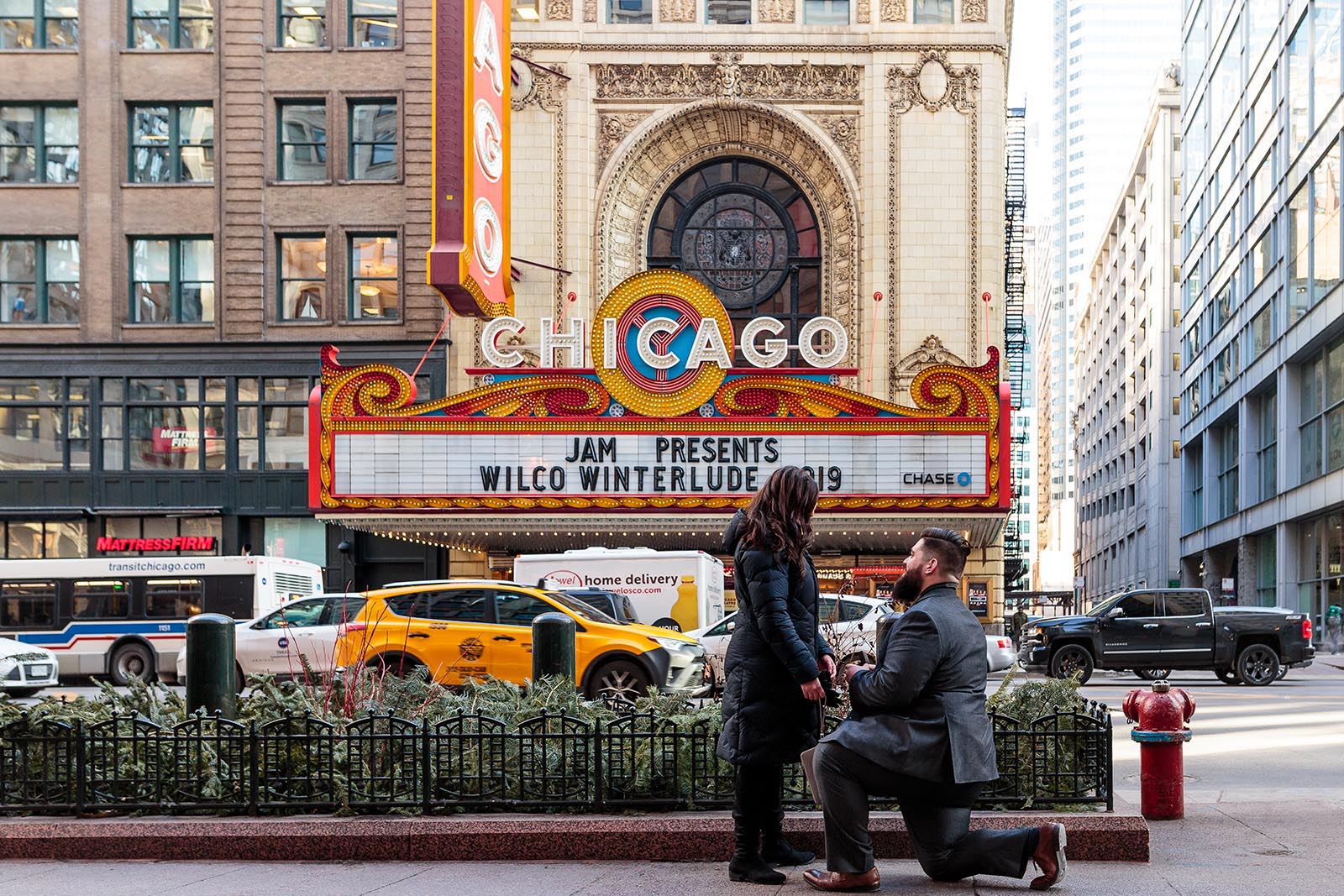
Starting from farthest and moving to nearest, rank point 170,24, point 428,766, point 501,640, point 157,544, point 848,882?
point 170,24 < point 157,544 < point 501,640 < point 428,766 < point 848,882

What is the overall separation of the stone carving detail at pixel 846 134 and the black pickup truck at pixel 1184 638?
1538 cm

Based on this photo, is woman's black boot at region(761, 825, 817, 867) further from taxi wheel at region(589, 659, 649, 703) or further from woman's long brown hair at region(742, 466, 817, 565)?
taxi wheel at region(589, 659, 649, 703)

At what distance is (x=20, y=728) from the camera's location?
28.9 feet

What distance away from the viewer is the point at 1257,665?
83.1ft

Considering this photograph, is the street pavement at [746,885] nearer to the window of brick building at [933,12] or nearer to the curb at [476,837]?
the curb at [476,837]

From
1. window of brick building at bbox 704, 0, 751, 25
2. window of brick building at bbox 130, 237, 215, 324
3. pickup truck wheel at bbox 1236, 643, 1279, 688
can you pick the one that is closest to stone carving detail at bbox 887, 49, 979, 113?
window of brick building at bbox 704, 0, 751, 25

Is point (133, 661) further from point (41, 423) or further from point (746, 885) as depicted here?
point (746, 885)

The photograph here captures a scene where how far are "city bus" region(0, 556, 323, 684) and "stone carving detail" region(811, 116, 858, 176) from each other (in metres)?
17.9

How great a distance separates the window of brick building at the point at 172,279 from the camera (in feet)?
120

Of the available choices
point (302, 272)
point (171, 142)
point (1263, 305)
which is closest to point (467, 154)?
point (302, 272)

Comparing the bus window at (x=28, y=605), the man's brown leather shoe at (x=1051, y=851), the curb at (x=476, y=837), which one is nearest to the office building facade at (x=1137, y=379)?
the bus window at (x=28, y=605)

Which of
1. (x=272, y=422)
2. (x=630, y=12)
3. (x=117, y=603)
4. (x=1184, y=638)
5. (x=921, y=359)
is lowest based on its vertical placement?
(x=1184, y=638)

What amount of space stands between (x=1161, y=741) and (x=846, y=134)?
29538mm

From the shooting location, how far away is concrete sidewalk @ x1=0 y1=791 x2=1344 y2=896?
7.16m
